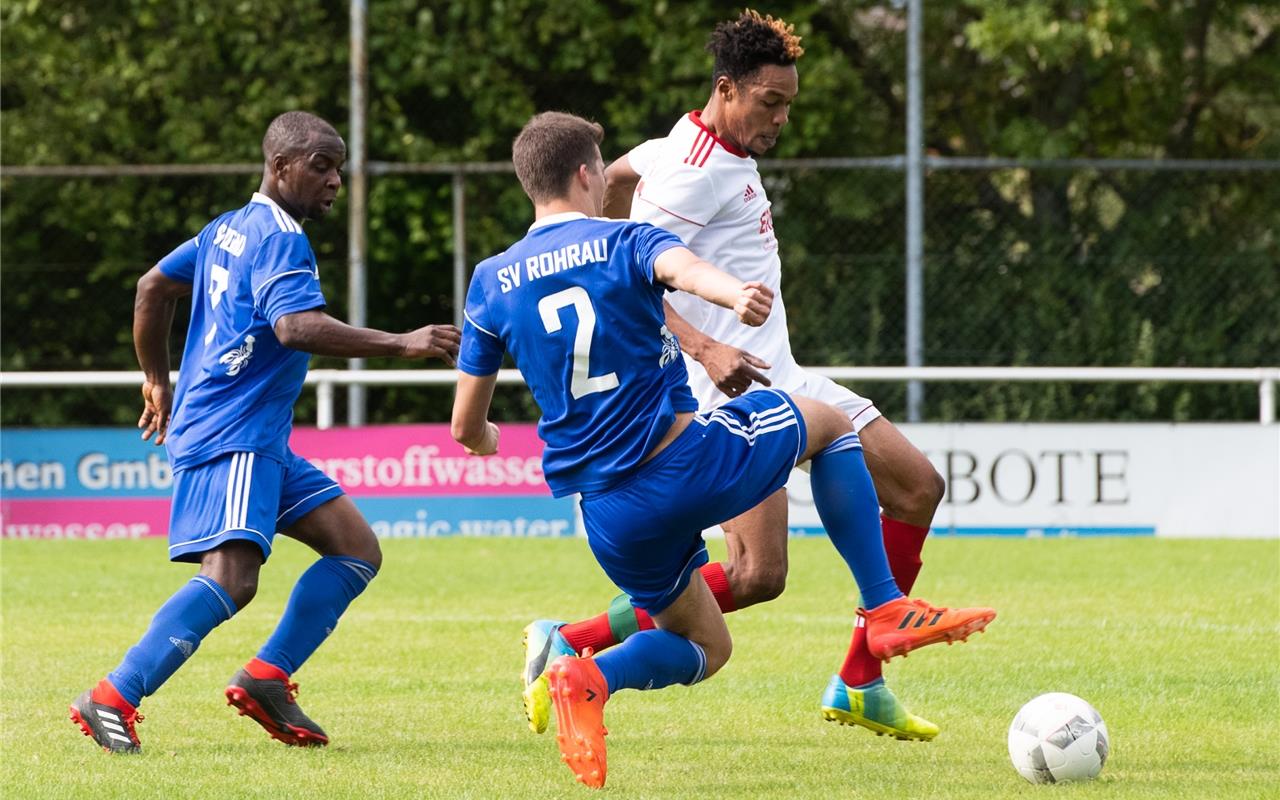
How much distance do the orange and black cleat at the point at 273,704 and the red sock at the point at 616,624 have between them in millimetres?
853

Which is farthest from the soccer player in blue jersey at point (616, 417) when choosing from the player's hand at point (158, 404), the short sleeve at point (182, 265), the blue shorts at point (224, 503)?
the player's hand at point (158, 404)

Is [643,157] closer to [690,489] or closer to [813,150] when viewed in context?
[690,489]

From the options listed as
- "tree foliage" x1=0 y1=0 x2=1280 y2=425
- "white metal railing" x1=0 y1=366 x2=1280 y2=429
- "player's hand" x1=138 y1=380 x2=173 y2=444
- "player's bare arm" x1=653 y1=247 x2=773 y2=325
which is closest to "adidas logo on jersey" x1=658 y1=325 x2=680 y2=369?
"player's bare arm" x1=653 y1=247 x2=773 y2=325

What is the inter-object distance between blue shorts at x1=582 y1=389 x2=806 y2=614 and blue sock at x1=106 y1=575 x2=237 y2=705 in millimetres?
1319

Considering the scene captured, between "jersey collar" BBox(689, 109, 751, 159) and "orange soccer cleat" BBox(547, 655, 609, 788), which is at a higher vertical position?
"jersey collar" BBox(689, 109, 751, 159)

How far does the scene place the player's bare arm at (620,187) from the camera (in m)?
6.07

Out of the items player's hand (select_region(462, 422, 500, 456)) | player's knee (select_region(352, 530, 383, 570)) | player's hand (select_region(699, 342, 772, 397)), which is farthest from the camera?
player's knee (select_region(352, 530, 383, 570))

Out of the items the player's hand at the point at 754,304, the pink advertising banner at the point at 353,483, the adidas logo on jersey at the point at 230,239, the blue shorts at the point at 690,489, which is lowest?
the pink advertising banner at the point at 353,483

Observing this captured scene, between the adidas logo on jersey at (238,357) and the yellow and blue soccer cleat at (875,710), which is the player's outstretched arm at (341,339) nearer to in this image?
the adidas logo on jersey at (238,357)

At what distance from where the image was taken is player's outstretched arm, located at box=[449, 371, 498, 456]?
4.99 meters

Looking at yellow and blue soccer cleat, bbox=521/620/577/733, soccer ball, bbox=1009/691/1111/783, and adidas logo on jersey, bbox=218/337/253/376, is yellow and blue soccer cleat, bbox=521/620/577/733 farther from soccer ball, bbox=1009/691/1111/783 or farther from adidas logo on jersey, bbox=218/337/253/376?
soccer ball, bbox=1009/691/1111/783

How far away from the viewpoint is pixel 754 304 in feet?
13.8

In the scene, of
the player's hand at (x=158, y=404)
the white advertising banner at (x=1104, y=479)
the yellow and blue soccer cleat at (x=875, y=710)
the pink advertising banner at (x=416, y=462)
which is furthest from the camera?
the pink advertising banner at (x=416, y=462)

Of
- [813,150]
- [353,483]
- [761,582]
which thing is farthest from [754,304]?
[813,150]
